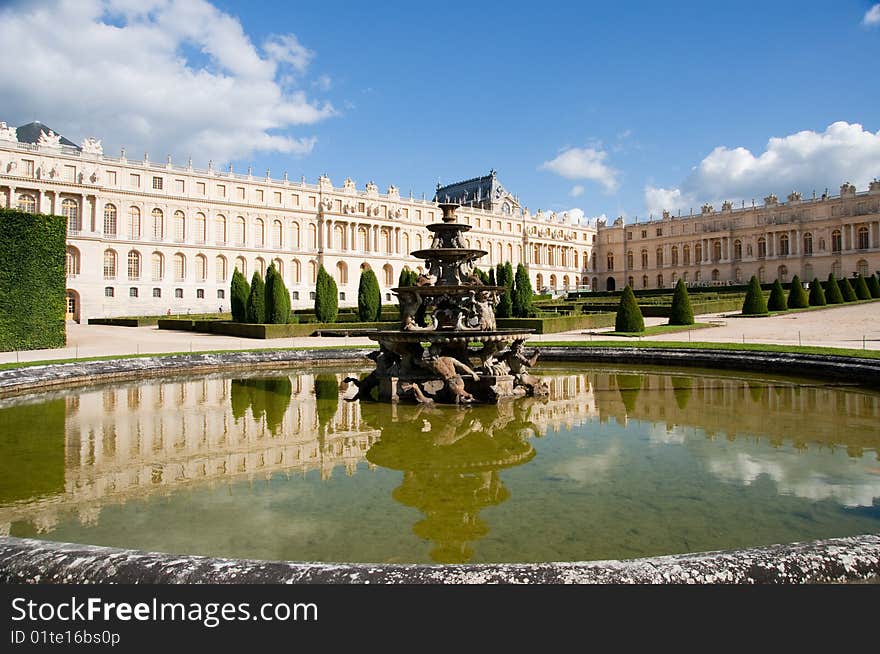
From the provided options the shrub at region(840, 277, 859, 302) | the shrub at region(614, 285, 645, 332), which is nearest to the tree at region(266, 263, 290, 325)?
the shrub at region(614, 285, 645, 332)

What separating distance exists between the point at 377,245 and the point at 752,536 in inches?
2304

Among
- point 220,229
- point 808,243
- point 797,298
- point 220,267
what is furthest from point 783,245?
point 220,267

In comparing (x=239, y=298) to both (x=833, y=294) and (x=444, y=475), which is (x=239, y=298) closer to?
(x=444, y=475)

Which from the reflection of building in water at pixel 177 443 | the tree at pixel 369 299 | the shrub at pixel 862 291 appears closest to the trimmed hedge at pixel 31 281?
the reflection of building in water at pixel 177 443

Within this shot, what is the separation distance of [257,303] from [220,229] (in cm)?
2553

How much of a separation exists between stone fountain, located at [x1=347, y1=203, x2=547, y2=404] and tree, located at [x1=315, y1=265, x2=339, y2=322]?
58.6 feet

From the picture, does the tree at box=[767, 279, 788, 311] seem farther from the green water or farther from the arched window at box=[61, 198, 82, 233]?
the arched window at box=[61, 198, 82, 233]

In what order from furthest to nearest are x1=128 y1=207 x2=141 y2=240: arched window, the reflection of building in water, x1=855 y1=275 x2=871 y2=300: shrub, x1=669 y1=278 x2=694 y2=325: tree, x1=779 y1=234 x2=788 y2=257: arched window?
x1=779 y1=234 x2=788 y2=257: arched window, x1=128 y1=207 x2=141 y2=240: arched window, x1=855 y1=275 x2=871 y2=300: shrub, x1=669 y1=278 x2=694 y2=325: tree, the reflection of building in water

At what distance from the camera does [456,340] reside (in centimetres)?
1067

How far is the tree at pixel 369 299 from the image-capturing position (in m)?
29.8

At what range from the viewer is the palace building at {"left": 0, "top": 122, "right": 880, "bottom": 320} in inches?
1743

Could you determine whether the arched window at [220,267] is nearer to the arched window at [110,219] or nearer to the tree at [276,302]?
the arched window at [110,219]

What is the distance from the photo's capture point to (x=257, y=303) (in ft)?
97.3
